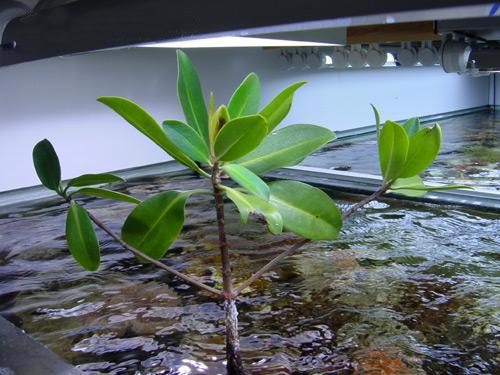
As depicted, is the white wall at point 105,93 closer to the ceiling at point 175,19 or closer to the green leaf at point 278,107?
the ceiling at point 175,19

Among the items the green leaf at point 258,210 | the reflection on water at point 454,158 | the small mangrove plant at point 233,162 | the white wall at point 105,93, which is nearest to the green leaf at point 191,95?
the small mangrove plant at point 233,162

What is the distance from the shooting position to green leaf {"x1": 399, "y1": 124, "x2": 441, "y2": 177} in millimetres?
578

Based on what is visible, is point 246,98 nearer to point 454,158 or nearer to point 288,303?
point 288,303

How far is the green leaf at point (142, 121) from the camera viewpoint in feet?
1.75

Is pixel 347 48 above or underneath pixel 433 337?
above

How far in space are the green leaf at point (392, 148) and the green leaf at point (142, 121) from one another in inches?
8.5

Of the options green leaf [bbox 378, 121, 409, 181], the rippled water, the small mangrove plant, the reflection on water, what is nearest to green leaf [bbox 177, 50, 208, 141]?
the small mangrove plant

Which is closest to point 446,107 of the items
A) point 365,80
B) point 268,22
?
point 365,80

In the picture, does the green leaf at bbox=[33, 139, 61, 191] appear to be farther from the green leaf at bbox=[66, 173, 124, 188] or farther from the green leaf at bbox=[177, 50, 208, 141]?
the green leaf at bbox=[177, 50, 208, 141]

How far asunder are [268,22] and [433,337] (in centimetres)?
71

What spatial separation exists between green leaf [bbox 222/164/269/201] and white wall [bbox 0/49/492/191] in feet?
7.70

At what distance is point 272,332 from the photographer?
990 mm

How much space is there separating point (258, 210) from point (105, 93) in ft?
9.37

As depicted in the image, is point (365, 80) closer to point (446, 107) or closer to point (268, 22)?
point (446, 107)
